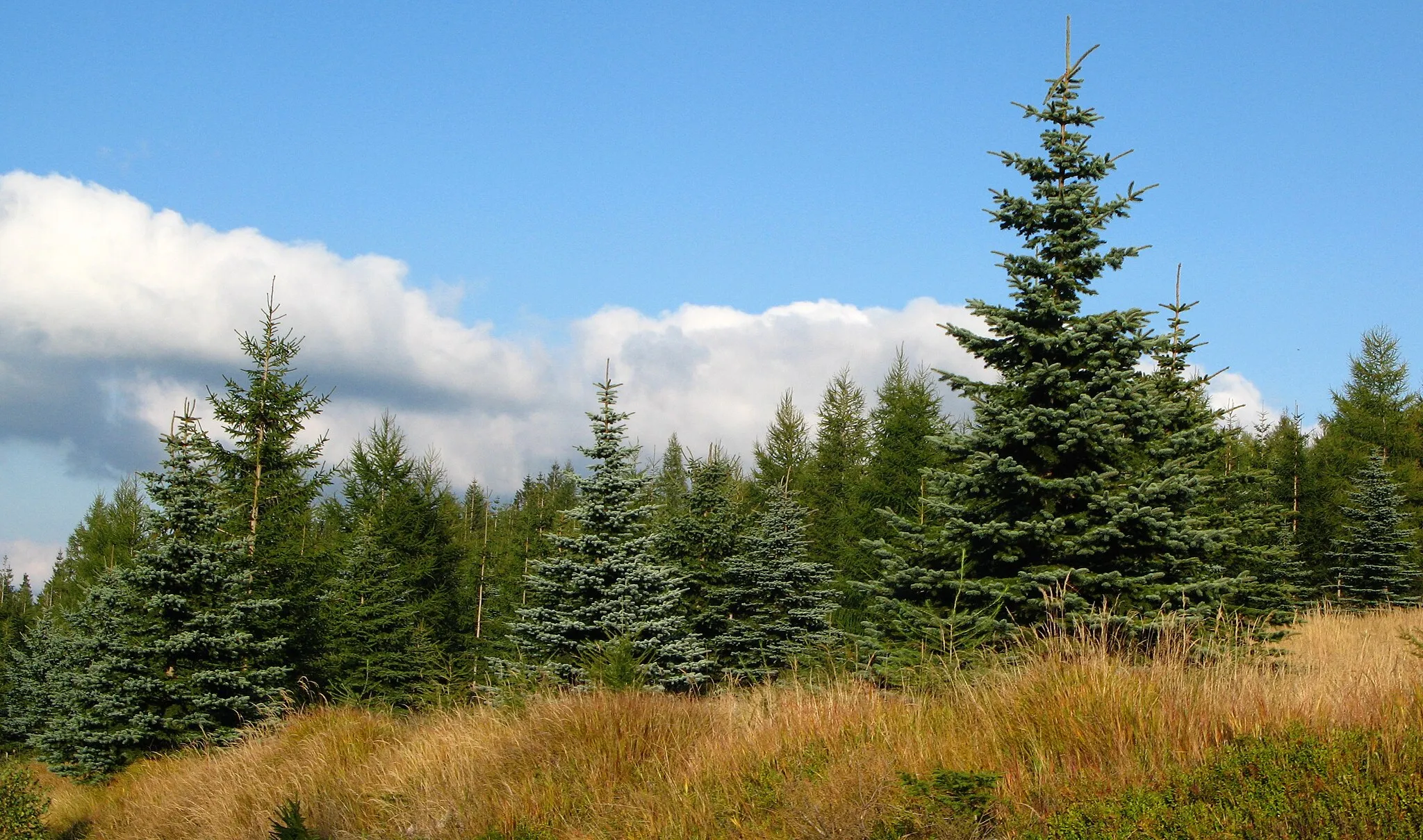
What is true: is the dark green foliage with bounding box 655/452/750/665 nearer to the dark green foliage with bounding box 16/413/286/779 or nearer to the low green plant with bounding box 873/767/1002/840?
the dark green foliage with bounding box 16/413/286/779

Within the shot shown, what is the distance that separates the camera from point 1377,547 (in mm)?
27969

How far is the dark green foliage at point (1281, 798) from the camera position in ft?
12.2

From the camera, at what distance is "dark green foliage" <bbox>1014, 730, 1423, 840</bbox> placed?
3.72 m

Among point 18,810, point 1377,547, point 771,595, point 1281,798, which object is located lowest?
point 18,810

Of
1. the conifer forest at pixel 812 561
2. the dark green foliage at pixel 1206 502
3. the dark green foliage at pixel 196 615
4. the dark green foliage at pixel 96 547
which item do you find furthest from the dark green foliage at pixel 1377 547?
the dark green foliage at pixel 96 547

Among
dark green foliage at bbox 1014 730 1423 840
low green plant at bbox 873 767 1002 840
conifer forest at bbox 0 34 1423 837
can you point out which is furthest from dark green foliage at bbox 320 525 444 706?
dark green foliage at bbox 1014 730 1423 840

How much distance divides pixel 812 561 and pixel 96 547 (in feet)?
127

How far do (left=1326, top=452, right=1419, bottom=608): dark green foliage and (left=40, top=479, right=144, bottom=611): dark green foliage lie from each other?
41712mm

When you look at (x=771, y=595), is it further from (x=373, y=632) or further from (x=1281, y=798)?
(x=1281, y=798)

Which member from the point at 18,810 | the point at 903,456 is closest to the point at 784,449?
the point at 903,456

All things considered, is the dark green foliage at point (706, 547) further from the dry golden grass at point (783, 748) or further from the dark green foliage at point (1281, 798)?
the dark green foliage at point (1281, 798)

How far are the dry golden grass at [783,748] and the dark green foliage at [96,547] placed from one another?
30.6 metres

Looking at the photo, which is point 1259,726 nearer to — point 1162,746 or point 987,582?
point 1162,746

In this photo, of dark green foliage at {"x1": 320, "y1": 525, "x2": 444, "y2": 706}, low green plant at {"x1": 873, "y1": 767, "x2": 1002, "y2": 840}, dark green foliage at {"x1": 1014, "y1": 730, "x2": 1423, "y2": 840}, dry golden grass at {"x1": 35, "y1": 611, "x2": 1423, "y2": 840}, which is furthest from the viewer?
dark green foliage at {"x1": 320, "y1": 525, "x2": 444, "y2": 706}
